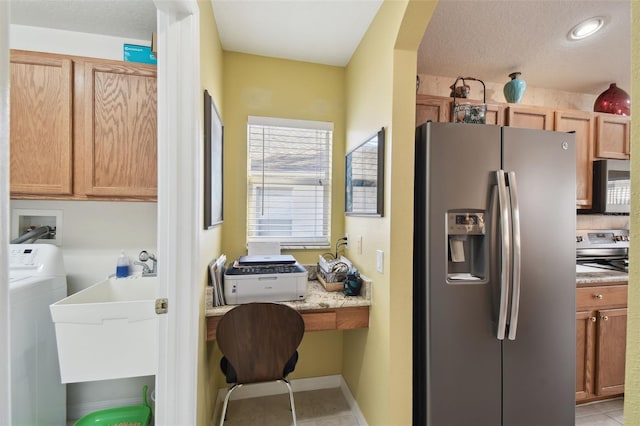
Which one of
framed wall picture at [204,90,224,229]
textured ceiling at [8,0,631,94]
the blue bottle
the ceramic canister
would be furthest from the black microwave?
the blue bottle

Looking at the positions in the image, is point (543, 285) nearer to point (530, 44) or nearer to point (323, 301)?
point (323, 301)

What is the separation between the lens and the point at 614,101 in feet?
7.98

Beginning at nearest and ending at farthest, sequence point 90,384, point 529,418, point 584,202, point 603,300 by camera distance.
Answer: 1. point 529,418
2. point 90,384
3. point 603,300
4. point 584,202

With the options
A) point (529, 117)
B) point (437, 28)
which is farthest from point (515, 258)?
point (437, 28)

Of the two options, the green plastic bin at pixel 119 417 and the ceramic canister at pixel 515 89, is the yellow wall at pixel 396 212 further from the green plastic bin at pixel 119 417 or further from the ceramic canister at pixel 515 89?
the green plastic bin at pixel 119 417

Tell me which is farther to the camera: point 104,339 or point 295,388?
point 295,388

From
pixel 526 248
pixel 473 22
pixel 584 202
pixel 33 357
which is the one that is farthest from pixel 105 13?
pixel 584 202

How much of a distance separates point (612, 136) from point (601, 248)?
3.18ft

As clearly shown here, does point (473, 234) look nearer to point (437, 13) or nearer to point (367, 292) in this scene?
point (367, 292)

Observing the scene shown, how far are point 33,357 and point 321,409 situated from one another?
1.73 meters

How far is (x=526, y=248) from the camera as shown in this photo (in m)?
1.58

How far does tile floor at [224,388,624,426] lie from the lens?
190cm

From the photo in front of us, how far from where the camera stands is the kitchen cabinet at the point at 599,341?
1.99 metres

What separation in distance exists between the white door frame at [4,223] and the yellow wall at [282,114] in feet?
5.52
